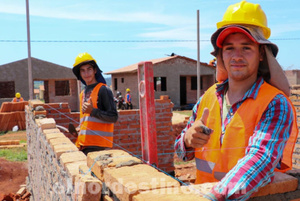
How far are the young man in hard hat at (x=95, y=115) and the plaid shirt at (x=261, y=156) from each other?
2.32 metres

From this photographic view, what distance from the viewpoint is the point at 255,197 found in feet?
4.49

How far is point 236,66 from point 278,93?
282mm

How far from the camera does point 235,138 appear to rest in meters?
1.50

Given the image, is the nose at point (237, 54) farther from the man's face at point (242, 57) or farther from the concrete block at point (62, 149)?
the concrete block at point (62, 149)

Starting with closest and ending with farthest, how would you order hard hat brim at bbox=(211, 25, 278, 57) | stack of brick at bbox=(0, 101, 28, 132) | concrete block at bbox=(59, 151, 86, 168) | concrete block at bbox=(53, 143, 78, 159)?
hard hat brim at bbox=(211, 25, 278, 57) → concrete block at bbox=(59, 151, 86, 168) → concrete block at bbox=(53, 143, 78, 159) → stack of brick at bbox=(0, 101, 28, 132)

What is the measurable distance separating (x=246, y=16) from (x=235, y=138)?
681mm

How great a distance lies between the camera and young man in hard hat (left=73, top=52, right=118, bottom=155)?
11.3 feet

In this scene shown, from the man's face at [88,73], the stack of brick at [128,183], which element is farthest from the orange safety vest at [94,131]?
the stack of brick at [128,183]

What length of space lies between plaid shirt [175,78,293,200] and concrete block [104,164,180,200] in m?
0.28

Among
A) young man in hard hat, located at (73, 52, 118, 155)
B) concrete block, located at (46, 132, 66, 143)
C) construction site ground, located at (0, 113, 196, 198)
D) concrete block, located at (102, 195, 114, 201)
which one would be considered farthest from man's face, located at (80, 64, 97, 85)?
construction site ground, located at (0, 113, 196, 198)

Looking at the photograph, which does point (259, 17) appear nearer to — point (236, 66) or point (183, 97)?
point (236, 66)

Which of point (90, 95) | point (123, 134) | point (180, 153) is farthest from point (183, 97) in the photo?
point (180, 153)

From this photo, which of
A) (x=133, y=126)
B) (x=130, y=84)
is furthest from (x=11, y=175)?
(x=130, y=84)

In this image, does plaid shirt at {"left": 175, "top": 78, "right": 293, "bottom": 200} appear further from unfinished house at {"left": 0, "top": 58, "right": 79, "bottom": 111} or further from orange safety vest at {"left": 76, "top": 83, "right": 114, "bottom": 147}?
unfinished house at {"left": 0, "top": 58, "right": 79, "bottom": 111}
